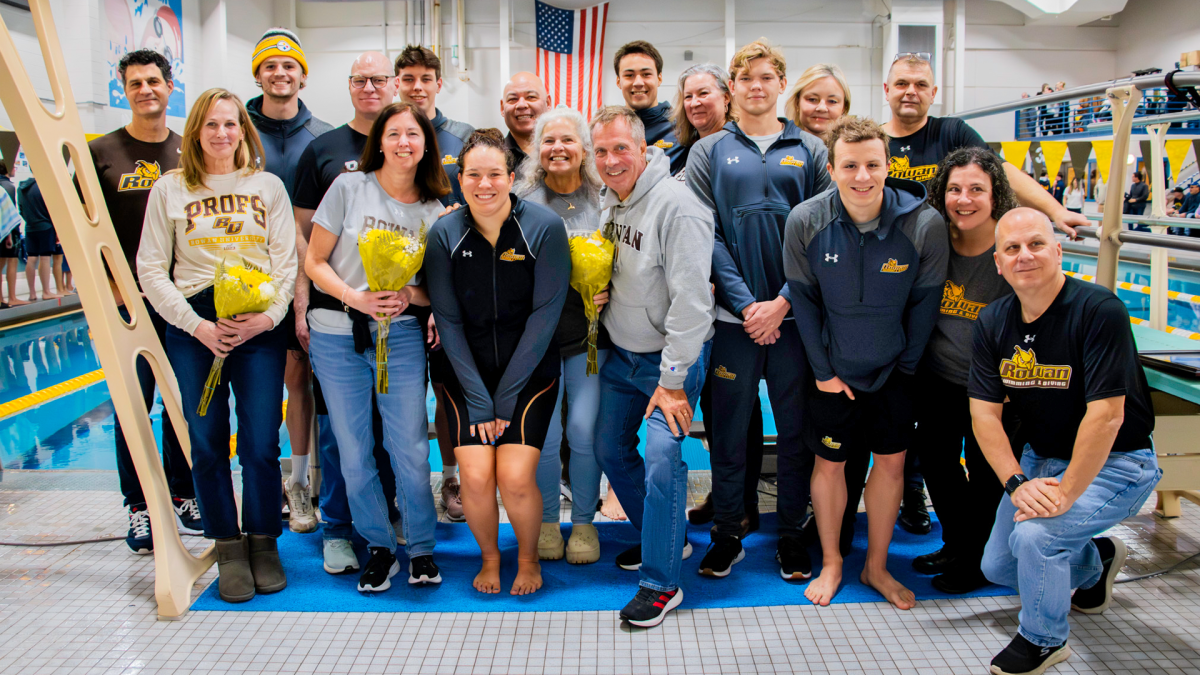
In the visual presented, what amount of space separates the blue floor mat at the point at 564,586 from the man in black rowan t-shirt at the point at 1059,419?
0.56 meters

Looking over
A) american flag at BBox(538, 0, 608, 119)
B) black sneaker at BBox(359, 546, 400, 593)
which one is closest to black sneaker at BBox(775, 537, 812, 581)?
black sneaker at BBox(359, 546, 400, 593)

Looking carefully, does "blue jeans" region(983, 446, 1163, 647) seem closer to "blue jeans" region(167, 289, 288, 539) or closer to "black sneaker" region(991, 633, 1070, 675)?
"black sneaker" region(991, 633, 1070, 675)

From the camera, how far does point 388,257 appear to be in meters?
2.69

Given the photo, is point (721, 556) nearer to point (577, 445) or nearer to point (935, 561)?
point (577, 445)

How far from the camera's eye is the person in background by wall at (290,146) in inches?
136

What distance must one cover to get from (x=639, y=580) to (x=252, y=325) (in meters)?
1.76

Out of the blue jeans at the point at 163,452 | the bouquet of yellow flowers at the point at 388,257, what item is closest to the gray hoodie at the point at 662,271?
the bouquet of yellow flowers at the point at 388,257

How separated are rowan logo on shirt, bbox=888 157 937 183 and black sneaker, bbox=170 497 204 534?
351cm

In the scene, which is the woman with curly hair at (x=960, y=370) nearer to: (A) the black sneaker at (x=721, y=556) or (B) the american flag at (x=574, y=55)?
(A) the black sneaker at (x=721, y=556)

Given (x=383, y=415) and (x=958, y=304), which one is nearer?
(x=958, y=304)

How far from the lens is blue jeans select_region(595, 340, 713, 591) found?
105 inches

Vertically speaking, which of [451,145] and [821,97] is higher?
[821,97]

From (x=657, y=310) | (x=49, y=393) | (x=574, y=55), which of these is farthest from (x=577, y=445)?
(x=574, y=55)

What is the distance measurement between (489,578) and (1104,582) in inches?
89.1
